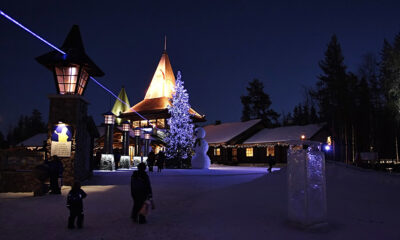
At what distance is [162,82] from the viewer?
43906mm

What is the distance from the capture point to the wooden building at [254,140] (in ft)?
116

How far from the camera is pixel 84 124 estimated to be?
14016 mm

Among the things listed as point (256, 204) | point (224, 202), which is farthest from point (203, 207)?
point (256, 204)

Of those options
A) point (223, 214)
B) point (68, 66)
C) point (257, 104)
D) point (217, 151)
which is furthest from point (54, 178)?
point (257, 104)

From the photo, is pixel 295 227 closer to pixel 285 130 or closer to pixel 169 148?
pixel 169 148

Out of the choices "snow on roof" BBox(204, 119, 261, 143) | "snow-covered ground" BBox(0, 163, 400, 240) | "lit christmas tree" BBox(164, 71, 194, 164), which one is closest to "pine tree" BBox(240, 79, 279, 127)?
"snow on roof" BBox(204, 119, 261, 143)

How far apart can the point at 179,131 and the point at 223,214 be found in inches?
853

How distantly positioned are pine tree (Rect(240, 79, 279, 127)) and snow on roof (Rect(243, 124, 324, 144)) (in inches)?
802

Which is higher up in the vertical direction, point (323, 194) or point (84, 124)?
point (84, 124)

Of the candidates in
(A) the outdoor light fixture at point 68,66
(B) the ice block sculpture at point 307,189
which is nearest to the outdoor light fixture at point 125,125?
(A) the outdoor light fixture at point 68,66

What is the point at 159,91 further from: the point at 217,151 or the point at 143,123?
the point at 217,151

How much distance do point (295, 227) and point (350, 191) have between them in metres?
4.29

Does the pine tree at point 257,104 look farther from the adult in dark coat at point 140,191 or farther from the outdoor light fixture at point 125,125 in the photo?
the adult in dark coat at point 140,191

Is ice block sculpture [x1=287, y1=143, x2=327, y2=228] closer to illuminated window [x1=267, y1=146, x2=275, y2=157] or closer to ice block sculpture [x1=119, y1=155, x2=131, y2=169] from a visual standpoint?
ice block sculpture [x1=119, y1=155, x2=131, y2=169]
